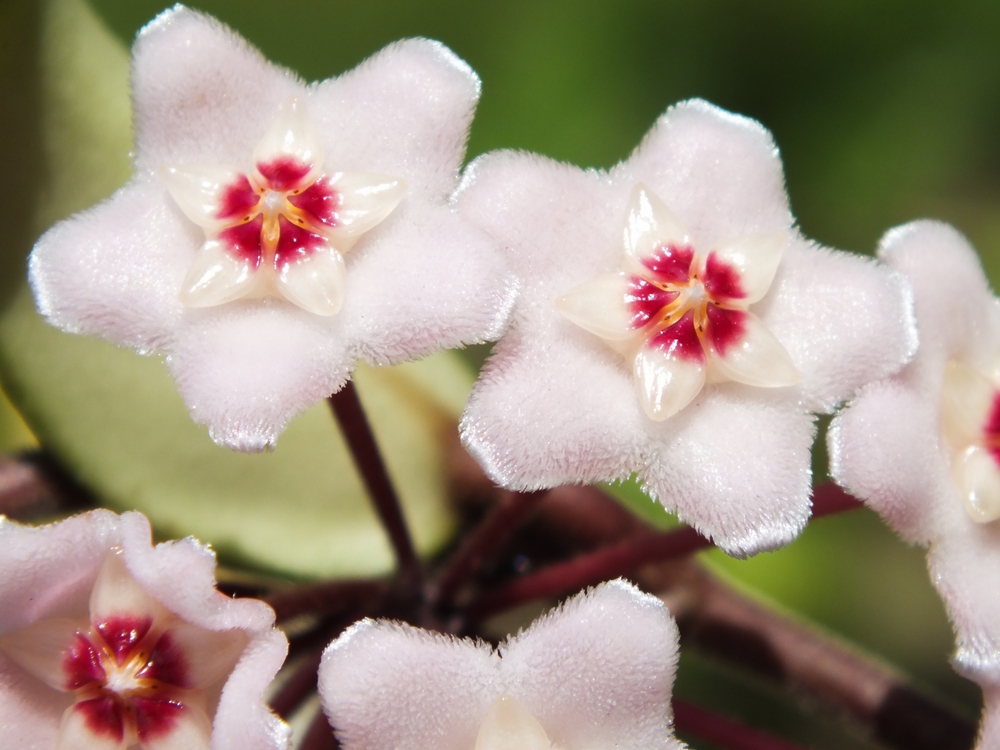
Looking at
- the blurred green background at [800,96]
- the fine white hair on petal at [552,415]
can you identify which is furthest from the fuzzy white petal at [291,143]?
the blurred green background at [800,96]

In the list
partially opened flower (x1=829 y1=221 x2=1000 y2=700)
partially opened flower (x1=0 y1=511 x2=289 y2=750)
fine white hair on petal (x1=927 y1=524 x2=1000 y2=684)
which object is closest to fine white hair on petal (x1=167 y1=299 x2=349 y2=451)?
partially opened flower (x1=0 y1=511 x2=289 y2=750)

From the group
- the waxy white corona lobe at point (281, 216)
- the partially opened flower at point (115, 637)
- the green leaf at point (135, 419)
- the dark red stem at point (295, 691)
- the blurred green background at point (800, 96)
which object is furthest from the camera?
the blurred green background at point (800, 96)

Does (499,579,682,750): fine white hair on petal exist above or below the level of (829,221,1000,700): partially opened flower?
below

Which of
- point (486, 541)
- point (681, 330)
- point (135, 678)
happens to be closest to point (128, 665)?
point (135, 678)

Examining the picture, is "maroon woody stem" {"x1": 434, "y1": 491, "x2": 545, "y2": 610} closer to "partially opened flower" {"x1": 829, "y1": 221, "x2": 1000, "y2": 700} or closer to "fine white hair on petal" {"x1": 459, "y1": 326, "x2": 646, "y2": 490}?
"fine white hair on petal" {"x1": 459, "y1": 326, "x2": 646, "y2": 490}

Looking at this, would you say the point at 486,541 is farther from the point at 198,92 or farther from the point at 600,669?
the point at 198,92

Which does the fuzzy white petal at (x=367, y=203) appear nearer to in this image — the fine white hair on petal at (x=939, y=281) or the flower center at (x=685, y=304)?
the flower center at (x=685, y=304)

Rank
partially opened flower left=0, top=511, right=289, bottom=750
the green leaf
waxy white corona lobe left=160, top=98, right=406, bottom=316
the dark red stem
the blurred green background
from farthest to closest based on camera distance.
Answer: the blurred green background → the green leaf → the dark red stem → waxy white corona lobe left=160, top=98, right=406, bottom=316 → partially opened flower left=0, top=511, right=289, bottom=750
